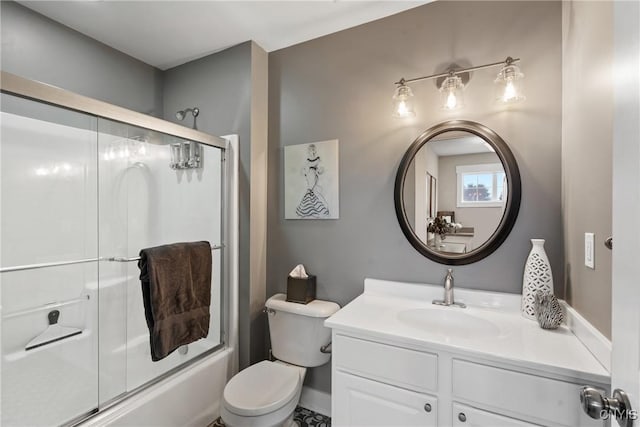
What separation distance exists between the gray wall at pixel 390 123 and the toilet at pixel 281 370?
0.70 feet

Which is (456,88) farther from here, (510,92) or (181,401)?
(181,401)

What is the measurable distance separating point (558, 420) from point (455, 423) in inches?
12.4

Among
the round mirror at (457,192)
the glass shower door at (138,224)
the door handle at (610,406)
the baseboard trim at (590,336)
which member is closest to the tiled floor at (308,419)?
the glass shower door at (138,224)

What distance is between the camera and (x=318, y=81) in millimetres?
1923

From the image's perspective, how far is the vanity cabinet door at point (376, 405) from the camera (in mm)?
1126

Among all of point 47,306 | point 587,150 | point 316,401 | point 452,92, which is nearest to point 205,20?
point 452,92

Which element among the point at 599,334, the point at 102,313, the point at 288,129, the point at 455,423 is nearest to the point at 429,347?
the point at 455,423

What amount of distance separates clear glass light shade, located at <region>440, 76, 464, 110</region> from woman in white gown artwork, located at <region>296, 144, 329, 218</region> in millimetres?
787

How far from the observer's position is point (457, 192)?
156 cm

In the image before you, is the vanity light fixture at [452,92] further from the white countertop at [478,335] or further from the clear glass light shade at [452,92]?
the white countertop at [478,335]

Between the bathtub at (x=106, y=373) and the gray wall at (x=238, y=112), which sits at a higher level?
the gray wall at (x=238, y=112)

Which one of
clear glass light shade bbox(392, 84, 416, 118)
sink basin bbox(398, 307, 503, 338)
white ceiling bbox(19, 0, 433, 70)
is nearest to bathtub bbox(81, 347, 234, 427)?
sink basin bbox(398, 307, 503, 338)

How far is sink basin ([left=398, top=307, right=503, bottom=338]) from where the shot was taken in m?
1.34

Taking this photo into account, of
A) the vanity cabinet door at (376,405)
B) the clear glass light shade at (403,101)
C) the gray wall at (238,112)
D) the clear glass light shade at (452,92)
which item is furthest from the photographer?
the gray wall at (238,112)
